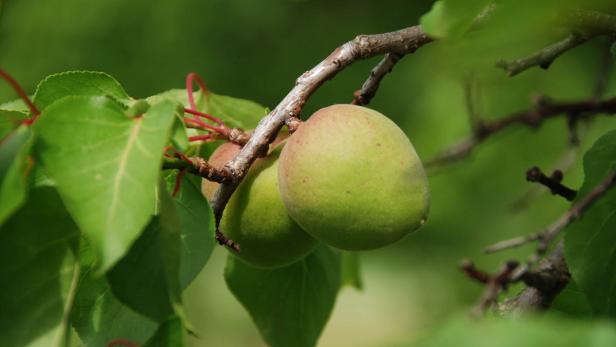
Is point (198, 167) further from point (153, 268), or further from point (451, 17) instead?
point (451, 17)

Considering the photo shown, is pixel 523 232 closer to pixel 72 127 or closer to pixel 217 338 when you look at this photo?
pixel 217 338

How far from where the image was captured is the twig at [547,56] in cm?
96

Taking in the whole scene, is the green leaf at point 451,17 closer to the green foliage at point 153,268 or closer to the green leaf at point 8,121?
the green foliage at point 153,268

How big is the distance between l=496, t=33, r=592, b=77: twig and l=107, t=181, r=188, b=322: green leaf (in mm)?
401

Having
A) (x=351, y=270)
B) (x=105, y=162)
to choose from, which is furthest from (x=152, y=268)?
(x=351, y=270)

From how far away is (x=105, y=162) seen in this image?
743mm

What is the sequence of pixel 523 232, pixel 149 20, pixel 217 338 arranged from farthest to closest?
pixel 149 20
pixel 217 338
pixel 523 232

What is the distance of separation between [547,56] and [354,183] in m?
0.32

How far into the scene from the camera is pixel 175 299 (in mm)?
707

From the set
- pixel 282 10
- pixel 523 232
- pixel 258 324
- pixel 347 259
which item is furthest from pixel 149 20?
pixel 258 324

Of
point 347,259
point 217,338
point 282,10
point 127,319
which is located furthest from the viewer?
point 282,10

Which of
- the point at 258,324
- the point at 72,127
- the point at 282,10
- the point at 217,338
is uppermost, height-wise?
the point at 72,127

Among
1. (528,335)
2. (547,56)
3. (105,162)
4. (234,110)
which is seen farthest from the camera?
(234,110)

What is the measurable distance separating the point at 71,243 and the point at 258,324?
33cm
